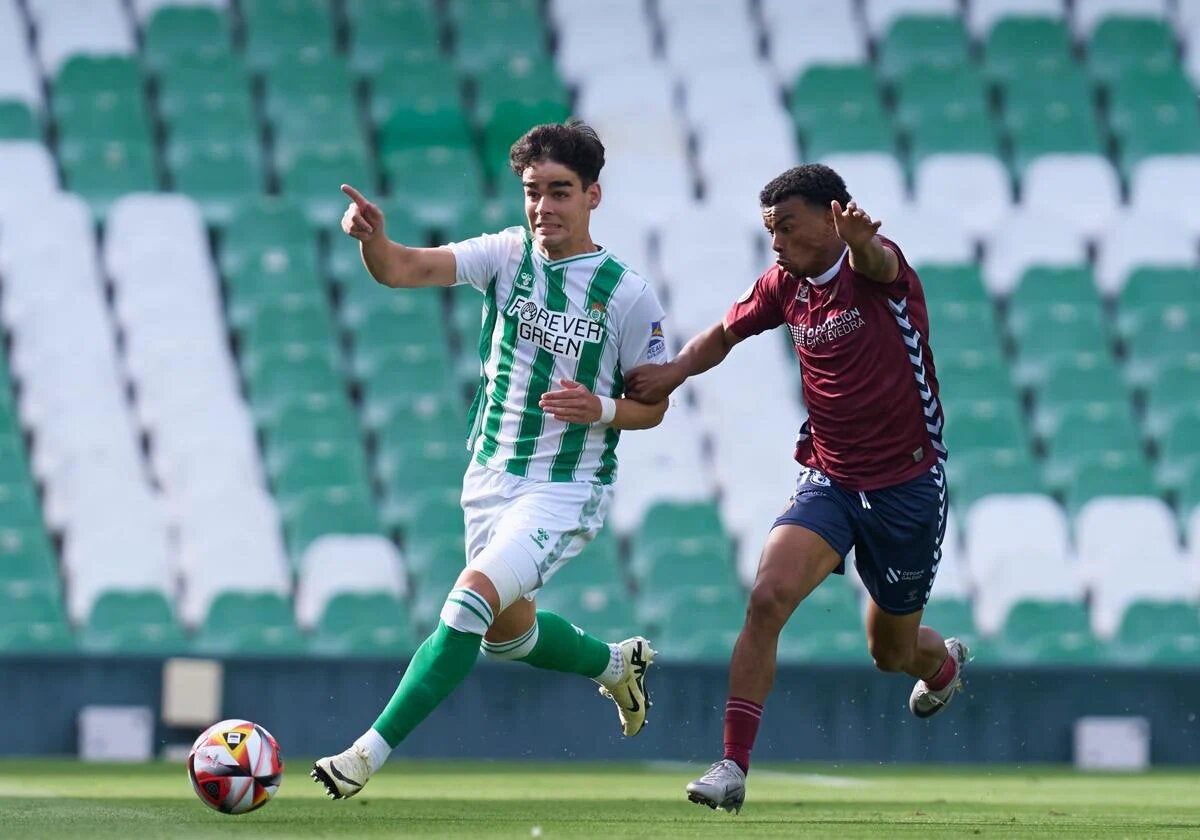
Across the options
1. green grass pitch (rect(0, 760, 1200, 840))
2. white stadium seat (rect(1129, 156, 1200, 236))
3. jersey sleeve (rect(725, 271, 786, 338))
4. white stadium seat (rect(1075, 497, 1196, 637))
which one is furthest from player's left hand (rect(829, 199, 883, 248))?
white stadium seat (rect(1129, 156, 1200, 236))

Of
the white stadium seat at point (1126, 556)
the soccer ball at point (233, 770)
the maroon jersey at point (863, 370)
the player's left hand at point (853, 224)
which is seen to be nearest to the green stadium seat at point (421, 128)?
the white stadium seat at point (1126, 556)

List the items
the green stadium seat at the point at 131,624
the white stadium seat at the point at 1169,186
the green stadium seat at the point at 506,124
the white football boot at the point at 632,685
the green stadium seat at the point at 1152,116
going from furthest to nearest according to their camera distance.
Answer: the green stadium seat at the point at 1152,116, the white stadium seat at the point at 1169,186, the green stadium seat at the point at 506,124, the green stadium seat at the point at 131,624, the white football boot at the point at 632,685

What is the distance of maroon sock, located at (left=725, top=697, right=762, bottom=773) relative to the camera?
656 centimetres

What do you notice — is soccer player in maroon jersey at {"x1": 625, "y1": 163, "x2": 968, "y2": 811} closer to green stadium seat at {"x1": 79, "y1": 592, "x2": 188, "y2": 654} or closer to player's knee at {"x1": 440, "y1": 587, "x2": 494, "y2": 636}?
player's knee at {"x1": 440, "y1": 587, "x2": 494, "y2": 636}

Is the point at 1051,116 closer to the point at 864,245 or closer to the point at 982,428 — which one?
the point at 982,428

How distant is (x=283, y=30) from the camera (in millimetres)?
15703

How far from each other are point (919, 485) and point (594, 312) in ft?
4.19

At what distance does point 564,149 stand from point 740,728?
199 centimetres

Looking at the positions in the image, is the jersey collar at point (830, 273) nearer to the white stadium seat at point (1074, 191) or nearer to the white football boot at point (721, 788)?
the white football boot at point (721, 788)

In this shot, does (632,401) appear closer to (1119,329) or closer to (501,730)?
(501,730)

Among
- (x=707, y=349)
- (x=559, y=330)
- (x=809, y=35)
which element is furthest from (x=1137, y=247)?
(x=559, y=330)

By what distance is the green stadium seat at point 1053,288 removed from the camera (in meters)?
14.5

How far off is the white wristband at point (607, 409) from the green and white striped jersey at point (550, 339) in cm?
12

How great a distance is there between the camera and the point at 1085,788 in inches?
381
